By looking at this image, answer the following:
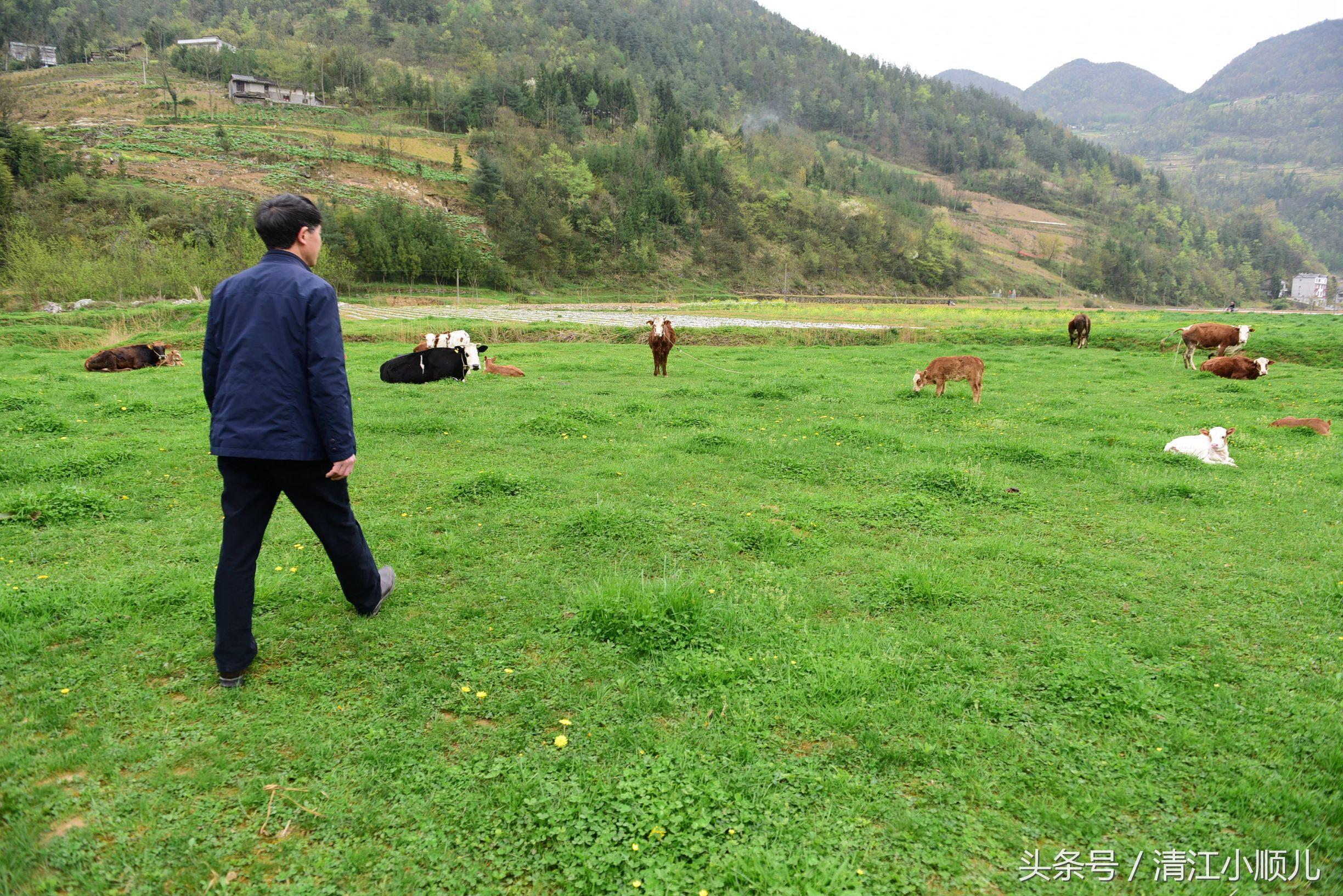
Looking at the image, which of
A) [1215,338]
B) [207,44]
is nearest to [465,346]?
[1215,338]

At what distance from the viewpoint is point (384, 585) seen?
522cm

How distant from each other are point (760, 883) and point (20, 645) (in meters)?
4.98

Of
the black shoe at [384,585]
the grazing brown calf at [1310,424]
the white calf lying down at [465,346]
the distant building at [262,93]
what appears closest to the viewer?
the black shoe at [384,585]

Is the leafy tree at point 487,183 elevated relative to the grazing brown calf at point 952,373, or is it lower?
elevated

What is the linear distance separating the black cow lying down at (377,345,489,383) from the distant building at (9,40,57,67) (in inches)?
6410

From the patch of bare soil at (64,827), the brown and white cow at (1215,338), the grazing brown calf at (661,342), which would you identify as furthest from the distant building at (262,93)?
the patch of bare soil at (64,827)

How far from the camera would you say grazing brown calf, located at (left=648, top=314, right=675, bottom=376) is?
709 inches

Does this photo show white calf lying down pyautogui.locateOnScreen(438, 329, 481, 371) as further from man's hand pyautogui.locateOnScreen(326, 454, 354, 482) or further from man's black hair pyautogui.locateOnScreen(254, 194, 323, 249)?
man's hand pyautogui.locateOnScreen(326, 454, 354, 482)

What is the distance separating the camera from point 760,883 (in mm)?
2816

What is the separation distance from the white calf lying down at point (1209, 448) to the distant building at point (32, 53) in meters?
177

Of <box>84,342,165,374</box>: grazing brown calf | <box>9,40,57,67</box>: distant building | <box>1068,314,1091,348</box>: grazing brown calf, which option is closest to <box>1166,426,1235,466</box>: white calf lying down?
<box>1068,314,1091,348</box>: grazing brown calf

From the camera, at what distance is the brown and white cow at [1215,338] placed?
69.0ft

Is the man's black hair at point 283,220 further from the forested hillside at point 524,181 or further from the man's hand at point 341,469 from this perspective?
the forested hillside at point 524,181

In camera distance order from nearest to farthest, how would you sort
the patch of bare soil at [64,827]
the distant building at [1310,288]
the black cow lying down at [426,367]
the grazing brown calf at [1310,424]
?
the patch of bare soil at [64,827], the grazing brown calf at [1310,424], the black cow lying down at [426,367], the distant building at [1310,288]
